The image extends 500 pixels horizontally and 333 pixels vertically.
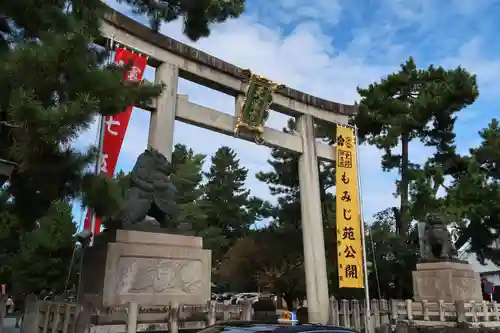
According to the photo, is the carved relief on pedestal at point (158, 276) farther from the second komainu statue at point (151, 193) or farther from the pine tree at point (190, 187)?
the pine tree at point (190, 187)

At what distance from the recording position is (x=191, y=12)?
7.38 metres

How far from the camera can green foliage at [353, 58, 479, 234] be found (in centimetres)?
1805

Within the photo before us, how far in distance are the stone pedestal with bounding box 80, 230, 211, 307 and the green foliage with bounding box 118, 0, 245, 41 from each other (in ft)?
11.7

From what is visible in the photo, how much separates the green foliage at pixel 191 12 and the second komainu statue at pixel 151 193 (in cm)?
252

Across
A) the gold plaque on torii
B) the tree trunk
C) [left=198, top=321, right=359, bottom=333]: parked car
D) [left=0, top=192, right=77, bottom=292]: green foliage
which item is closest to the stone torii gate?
the gold plaque on torii

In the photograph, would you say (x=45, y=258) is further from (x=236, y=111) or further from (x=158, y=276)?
(x=158, y=276)

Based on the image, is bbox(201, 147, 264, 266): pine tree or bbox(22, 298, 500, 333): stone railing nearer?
bbox(22, 298, 500, 333): stone railing

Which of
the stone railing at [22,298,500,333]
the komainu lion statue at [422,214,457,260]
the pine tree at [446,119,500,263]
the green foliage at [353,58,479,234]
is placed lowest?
the stone railing at [22,298,500,333]

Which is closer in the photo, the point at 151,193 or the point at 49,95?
the point at 49,95

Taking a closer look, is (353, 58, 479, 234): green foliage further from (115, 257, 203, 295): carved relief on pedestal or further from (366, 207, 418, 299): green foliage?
(115, 257, 203, 295): carved relief on pedestal

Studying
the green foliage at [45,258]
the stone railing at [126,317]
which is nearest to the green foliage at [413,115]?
the stone railing at [126,317]

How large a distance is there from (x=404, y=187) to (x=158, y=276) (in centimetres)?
1337

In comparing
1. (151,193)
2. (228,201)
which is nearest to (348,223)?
(151,193)

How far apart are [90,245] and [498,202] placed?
1392cm
